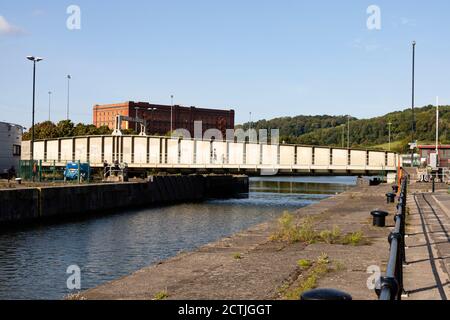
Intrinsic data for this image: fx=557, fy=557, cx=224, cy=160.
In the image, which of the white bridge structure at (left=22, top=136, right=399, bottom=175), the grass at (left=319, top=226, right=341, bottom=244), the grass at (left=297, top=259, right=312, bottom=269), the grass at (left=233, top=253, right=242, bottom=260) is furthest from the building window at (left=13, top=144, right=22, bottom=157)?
the grass at (left=297, top=259, right=312, bottom=269)

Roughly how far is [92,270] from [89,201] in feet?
92.9

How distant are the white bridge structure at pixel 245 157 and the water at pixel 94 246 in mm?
16525

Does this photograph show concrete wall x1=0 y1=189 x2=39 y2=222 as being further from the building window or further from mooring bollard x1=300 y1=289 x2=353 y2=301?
mooring bollard x1=300 y1=289 x2=353 y2=301

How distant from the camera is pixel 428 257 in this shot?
1315 centimetres

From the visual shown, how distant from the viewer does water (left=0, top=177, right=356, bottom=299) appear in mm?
17391

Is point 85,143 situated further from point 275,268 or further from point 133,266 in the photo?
point 275,268

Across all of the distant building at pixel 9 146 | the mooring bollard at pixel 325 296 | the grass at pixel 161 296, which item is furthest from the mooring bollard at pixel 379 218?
the distant building at pixel 9 146

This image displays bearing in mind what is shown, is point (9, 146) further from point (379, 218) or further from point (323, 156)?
point (379, 218)

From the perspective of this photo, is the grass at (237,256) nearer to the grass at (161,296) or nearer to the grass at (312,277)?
the grass at (312,277)

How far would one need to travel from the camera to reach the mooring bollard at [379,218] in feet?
65.1

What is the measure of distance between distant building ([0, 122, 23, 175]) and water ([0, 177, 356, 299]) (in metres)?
20.9

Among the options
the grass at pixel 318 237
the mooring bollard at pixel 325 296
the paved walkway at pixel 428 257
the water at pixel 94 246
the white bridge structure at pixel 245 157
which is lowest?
the water at pixel 94 246
